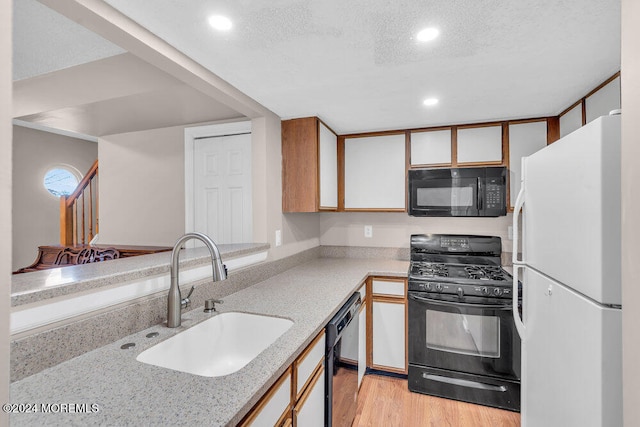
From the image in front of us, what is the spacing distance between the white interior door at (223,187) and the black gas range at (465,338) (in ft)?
5.04

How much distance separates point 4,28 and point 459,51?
155 centimetres

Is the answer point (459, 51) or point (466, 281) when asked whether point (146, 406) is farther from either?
point (466, 281)

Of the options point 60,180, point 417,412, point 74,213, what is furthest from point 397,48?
point 60,180

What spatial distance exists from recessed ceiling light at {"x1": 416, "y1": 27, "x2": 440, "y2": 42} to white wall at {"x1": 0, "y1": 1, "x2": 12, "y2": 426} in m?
1.28

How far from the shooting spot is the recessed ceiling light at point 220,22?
115cm

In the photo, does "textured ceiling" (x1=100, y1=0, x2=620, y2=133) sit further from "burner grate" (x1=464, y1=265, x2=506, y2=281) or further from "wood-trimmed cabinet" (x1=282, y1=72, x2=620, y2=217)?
"burner grate" (x1=464, y1=265, x2=506, y2=281)

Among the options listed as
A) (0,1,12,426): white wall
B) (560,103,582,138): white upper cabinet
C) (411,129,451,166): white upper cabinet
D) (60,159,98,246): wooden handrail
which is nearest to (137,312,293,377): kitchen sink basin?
(0,1,12,426): white wall

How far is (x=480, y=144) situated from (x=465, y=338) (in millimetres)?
1557

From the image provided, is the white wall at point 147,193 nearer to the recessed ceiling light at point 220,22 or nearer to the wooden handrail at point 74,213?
the wooden handrail at point 74,213

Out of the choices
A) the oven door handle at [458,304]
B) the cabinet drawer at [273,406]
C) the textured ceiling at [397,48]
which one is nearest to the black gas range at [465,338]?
the oven door handle at [458,304]

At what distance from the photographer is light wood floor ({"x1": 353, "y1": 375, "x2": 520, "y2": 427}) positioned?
6.31 ft

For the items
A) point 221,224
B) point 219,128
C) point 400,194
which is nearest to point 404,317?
point 400,194

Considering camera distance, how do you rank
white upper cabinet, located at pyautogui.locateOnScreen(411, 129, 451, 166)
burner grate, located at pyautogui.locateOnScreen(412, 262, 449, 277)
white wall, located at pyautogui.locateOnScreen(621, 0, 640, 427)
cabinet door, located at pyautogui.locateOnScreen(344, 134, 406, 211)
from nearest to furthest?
white wall, located at pyautogui.locateOnScreen(621, 0, 640, 427), burner grate, located at pyautogui.locateOnScreen(412, 262, 449, 277), white upper cabinet, located at pyautogui.locateOnScreen(411, 129, 451, 166), cabinet door, located at pyautogui.locateOnScreen(344, 134, 406, 211)

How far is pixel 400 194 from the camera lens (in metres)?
2.74
